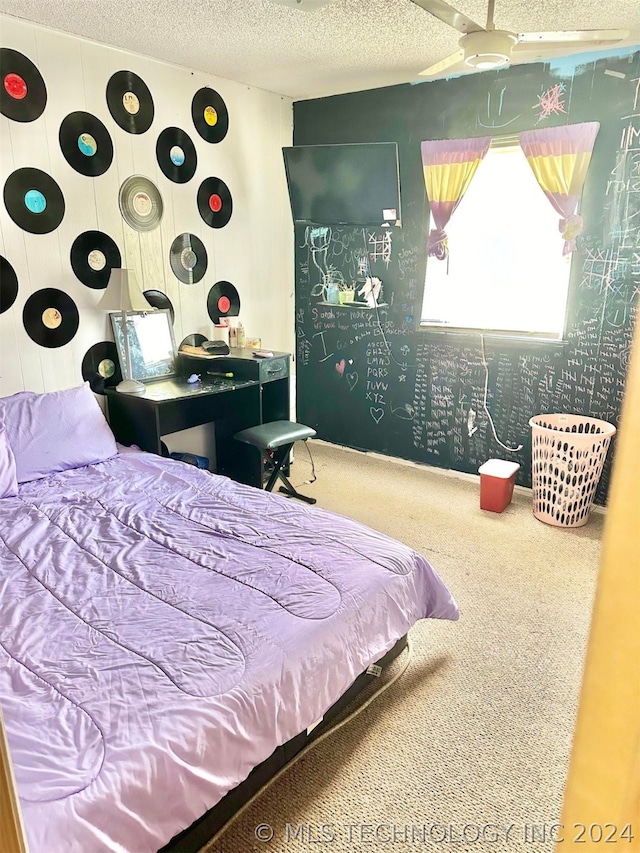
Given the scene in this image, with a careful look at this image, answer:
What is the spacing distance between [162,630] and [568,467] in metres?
2.47

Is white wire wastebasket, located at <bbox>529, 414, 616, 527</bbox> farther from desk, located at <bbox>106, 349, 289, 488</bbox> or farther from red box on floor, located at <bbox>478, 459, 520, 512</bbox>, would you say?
desk, located at <bbox>106, 349, 289, 488</bbox>

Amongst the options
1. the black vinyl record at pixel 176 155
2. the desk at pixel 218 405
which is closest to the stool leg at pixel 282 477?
the desk at pixel 218 405

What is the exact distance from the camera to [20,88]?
2.94m

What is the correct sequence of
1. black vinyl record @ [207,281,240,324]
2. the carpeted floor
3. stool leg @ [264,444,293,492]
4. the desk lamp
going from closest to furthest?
1. the carpeted floor
2. the desk lamp
3. stool leg @ [264,444,293,492]
4. black vinyl record @ [207,281,240,324]

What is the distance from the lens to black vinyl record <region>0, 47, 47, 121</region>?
2879 mm

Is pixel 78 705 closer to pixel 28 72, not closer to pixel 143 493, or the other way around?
pixel 143 493

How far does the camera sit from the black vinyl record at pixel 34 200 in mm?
2998

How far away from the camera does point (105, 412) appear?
3.58m

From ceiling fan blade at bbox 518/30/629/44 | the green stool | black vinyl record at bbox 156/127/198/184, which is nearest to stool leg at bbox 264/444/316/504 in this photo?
the green stool

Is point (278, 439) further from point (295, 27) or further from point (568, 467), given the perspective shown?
point (295, 27)

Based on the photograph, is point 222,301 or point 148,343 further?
point 222,301

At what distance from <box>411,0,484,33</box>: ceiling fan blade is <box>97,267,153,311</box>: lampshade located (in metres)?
Answer: 1.98

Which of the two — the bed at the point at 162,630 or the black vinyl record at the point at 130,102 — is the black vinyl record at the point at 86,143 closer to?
the black vinyl record at the point at 130,102

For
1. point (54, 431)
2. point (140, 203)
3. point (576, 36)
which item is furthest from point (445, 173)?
point (54, 431)
